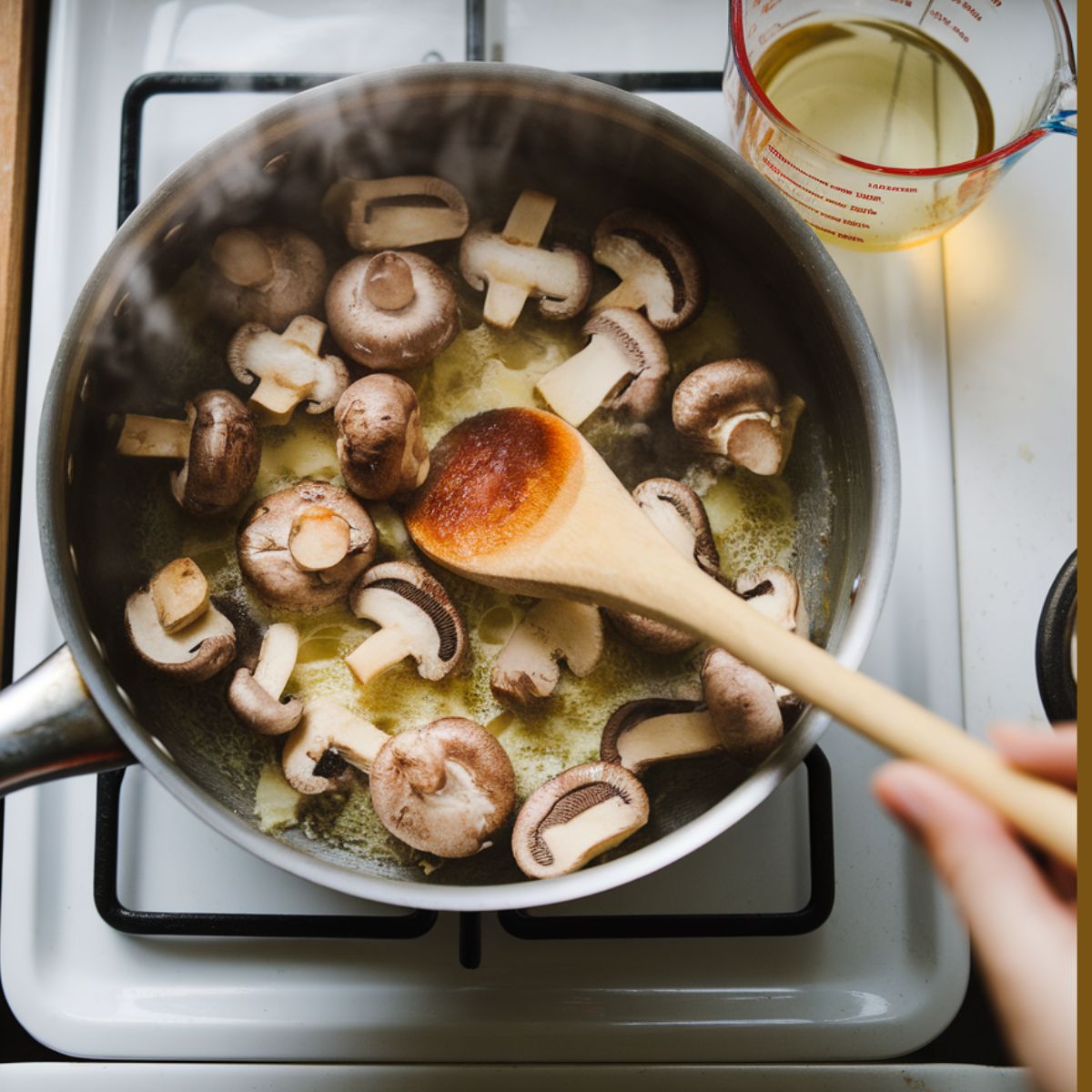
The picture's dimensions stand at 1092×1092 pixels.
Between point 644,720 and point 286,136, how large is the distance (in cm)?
59

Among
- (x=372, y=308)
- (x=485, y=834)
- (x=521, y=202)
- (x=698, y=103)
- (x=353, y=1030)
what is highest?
(x=698, y=103)

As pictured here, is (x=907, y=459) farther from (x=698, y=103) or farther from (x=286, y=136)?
(x=286, y=136)

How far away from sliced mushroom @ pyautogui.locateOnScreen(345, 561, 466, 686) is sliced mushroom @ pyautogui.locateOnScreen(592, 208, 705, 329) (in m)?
0.32

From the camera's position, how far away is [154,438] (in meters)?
0.91

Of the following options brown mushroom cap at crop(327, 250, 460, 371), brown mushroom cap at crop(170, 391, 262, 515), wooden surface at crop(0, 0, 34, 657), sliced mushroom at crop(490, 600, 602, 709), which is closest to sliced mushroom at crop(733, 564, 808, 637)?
sliced mushroom at crop(490, 600, 602, 709)

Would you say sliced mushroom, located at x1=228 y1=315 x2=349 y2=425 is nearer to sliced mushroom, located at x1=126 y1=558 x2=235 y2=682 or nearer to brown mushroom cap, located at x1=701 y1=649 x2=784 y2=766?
sliced mushroom, located at x1=126 y1=558 x2=235 y2=682

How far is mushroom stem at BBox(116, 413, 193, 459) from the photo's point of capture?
0.91 meters

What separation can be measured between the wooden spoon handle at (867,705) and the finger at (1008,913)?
0.06 ft

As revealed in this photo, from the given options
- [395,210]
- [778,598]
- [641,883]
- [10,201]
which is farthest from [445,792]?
[10,201]

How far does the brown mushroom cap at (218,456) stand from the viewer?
0.87 meters

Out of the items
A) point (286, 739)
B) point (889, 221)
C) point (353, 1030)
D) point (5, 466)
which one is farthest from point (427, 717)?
point (889, 221)

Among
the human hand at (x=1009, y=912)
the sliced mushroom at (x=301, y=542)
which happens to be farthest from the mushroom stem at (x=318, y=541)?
the human hand at (x=1009, y=912)

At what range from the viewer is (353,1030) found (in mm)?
915

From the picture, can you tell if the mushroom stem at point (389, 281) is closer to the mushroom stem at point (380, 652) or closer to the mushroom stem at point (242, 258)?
the mushroom stem at point (242, 258)
